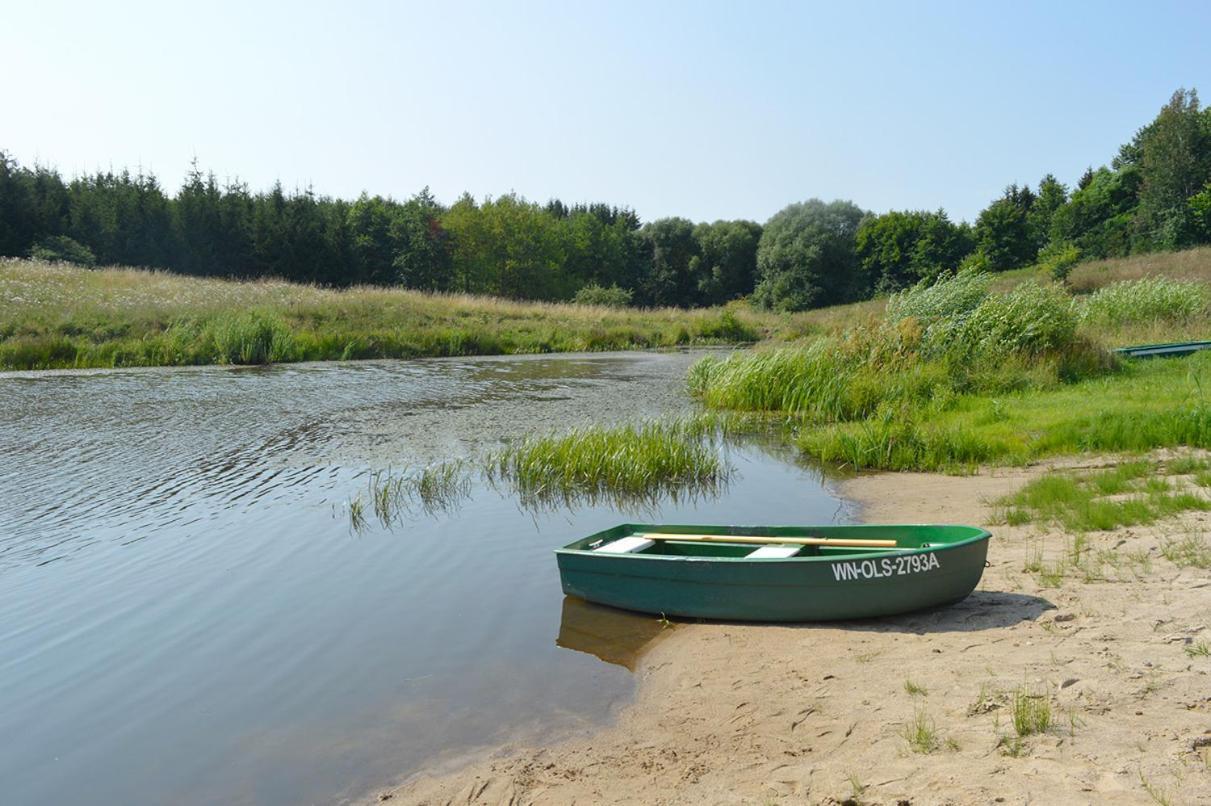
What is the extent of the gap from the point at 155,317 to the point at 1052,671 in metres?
36.7

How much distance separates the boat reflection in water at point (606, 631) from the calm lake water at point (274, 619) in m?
0.03

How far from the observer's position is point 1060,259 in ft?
193

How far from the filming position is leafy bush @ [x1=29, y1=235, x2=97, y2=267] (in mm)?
50013

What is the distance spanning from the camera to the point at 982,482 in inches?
463

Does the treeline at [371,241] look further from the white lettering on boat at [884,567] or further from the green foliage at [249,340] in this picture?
the white lettering on boat at [884,567]

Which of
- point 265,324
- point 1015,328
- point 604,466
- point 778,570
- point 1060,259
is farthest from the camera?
point 1060,259

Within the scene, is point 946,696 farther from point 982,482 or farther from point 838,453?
point 838,453

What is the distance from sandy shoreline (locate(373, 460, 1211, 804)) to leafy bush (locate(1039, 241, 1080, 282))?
4573 cm

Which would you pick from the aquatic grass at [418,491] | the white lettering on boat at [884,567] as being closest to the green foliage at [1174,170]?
the aquatic grass at [418,491]

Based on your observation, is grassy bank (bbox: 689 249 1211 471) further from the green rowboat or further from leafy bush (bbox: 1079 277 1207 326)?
the green rowboat

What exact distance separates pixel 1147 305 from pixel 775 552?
2451 cm

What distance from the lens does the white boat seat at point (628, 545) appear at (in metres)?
8.20

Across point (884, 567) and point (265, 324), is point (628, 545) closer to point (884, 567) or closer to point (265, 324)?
point (884, 567)

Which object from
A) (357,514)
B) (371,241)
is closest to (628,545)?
(357,514)
